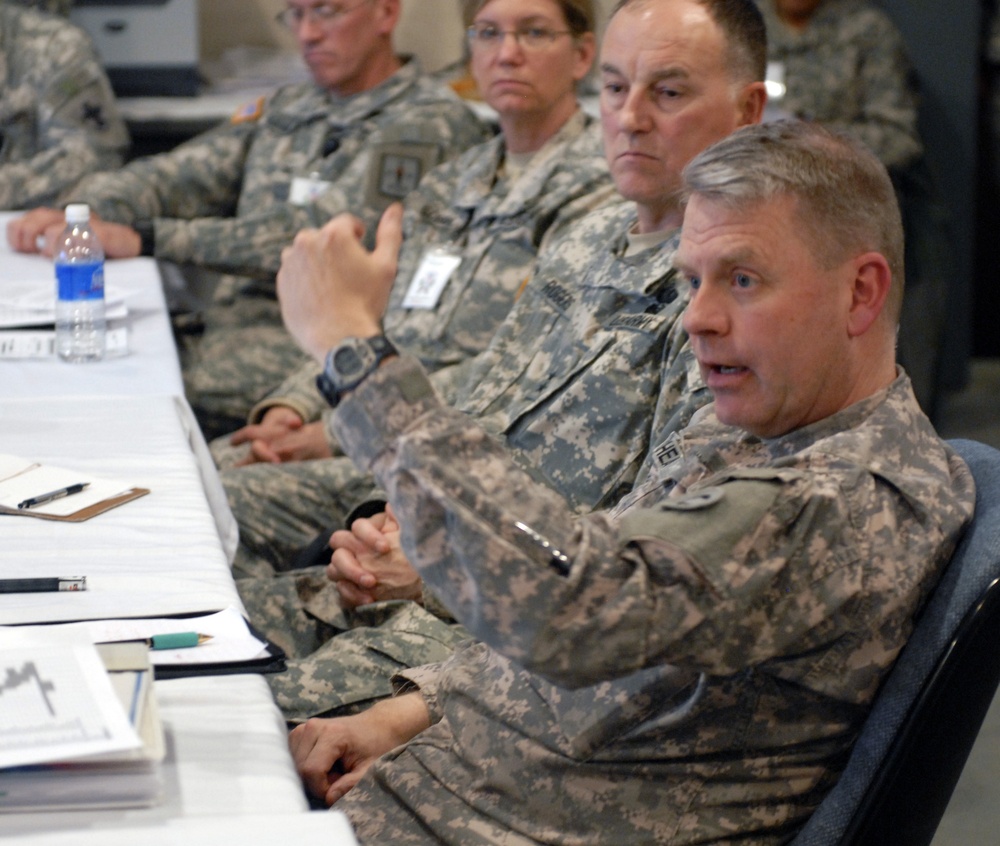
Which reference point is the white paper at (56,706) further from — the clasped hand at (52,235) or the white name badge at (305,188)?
the white name badge at (305,188)

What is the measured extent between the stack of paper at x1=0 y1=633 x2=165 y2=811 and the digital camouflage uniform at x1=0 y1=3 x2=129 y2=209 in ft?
9.74

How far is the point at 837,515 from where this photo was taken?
3.26 ft

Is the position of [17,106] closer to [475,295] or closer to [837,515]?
[475,295]

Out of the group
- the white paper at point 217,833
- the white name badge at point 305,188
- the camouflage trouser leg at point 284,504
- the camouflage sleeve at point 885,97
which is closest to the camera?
the white paper at point 217,833

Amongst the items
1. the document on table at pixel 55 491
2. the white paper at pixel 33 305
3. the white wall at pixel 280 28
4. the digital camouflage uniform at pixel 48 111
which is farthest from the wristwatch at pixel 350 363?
the white wall at pixel 280 28

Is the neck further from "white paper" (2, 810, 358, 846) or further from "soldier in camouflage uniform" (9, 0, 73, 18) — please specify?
"soldier in camouflage uniform" (9, 0, 73, 18)

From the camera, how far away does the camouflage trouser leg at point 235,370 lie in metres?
3.07

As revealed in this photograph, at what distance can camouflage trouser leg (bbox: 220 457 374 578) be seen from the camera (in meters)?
2.26

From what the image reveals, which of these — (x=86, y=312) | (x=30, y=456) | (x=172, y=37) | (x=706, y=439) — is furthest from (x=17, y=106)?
(x=706, y=439)

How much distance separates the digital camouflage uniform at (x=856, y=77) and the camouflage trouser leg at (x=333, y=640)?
2704 millimetres

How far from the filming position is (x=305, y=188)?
3.24 meters

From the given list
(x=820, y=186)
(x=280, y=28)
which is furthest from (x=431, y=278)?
(x=280, y=28)

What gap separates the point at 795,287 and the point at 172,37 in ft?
11.6

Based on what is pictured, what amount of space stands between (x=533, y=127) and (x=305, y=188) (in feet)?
2.94
